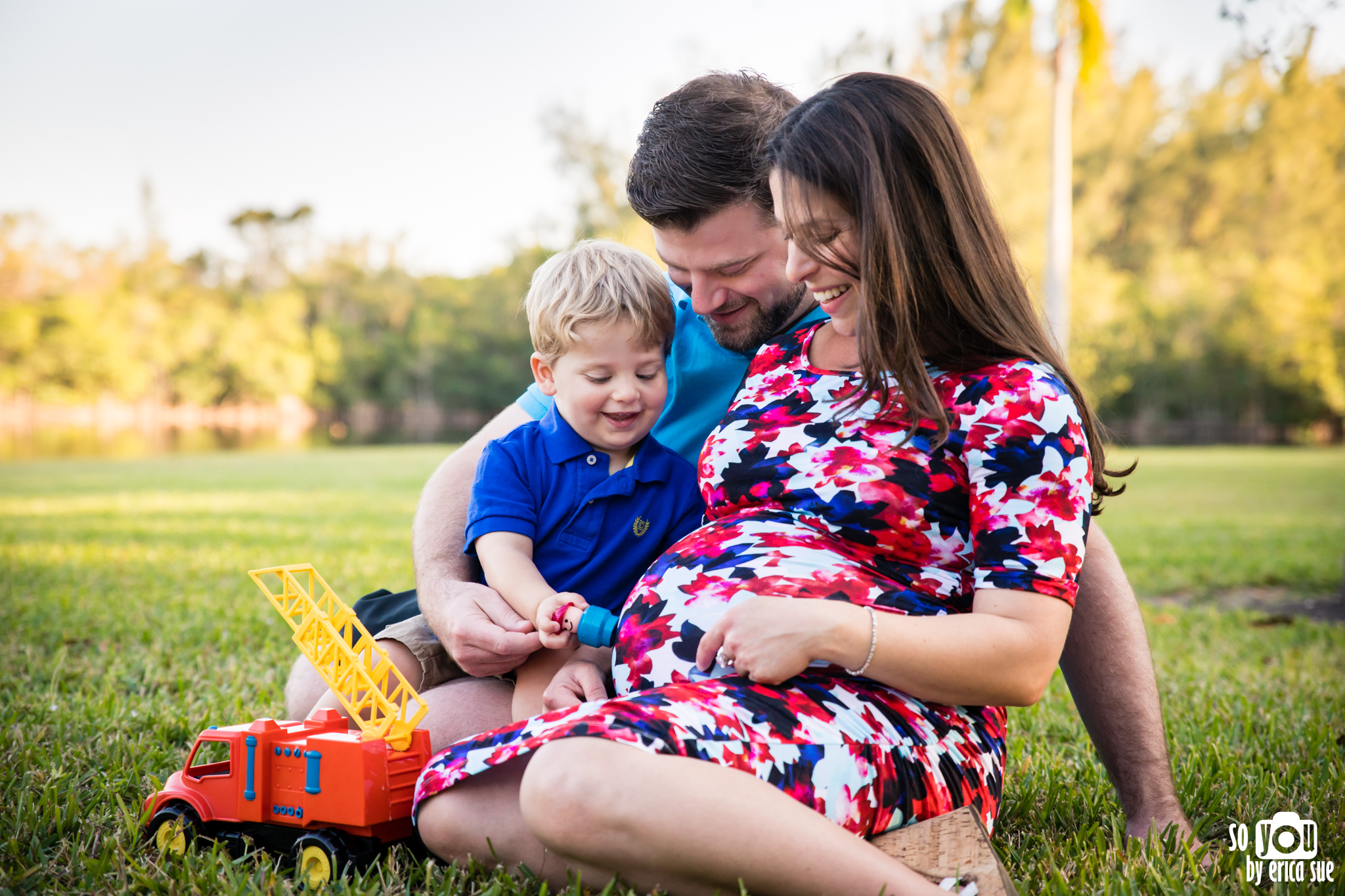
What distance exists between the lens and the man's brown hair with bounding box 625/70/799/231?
2473 mm

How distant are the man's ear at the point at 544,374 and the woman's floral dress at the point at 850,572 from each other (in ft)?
1.89

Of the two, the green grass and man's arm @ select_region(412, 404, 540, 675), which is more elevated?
man's arm @ select_region(412, 404, 540, 675)

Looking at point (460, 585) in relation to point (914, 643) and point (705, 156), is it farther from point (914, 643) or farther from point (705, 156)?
point (705, 156)

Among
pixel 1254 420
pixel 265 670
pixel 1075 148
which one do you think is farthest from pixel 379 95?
pixel 265 670

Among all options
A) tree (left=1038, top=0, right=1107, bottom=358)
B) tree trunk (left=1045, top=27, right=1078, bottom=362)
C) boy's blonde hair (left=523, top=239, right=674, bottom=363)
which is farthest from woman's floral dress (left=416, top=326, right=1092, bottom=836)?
tree trunk (left=1045, top=27, right=1078, bottom=362)

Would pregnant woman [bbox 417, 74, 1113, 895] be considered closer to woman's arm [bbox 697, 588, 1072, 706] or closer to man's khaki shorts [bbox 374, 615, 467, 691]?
woman's arm [bbox 697, 588, 1072, 706]

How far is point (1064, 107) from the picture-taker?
1756cm

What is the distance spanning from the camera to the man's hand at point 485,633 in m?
2.01

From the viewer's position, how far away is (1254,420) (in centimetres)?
4331

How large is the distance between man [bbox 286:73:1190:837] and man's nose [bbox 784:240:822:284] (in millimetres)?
565

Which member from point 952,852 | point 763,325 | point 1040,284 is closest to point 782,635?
point 952,852

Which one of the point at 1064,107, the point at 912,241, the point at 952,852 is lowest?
the point at 952,852

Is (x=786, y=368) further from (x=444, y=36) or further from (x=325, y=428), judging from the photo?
(x=444, y=36)

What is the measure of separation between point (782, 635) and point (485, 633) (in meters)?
0.75
